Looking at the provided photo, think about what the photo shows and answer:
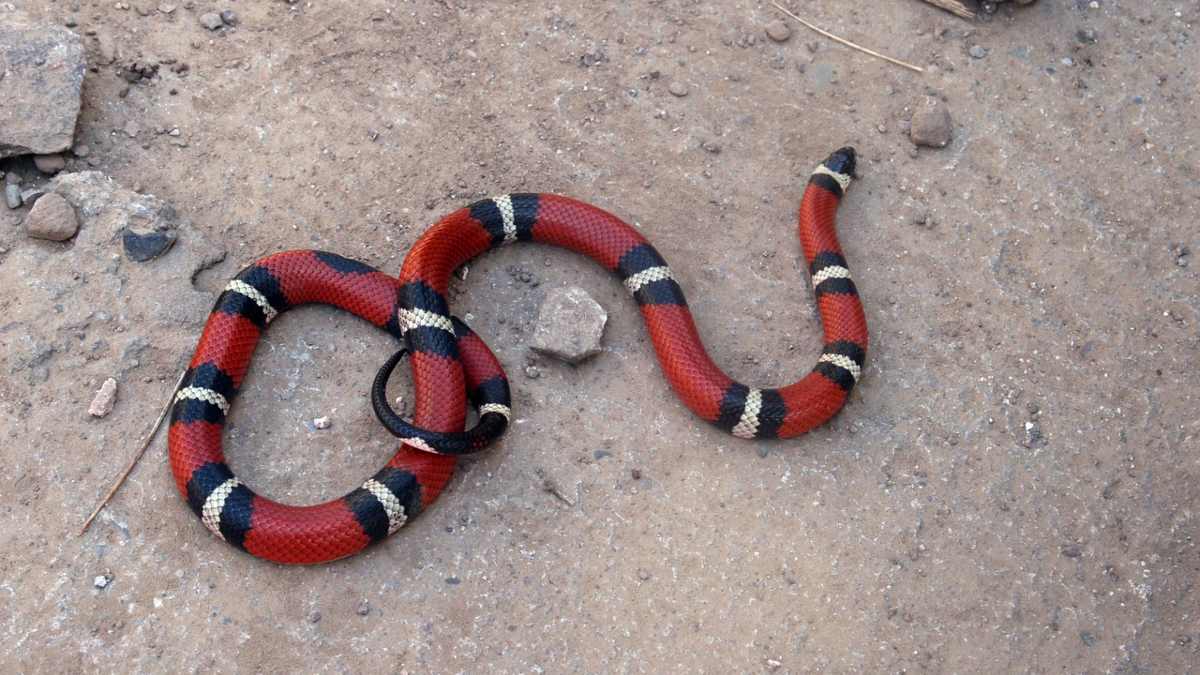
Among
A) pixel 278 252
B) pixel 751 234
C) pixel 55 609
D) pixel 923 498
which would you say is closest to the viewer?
pixel 55 609

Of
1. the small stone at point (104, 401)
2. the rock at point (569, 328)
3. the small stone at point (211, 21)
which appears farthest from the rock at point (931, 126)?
the small stone at point (104, 401)

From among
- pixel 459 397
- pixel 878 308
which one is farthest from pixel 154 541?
pixel 878 308

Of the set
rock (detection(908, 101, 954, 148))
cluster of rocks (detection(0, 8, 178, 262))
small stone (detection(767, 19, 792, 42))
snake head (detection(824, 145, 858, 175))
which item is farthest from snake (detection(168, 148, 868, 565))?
small stone (detection(767, 19, 792, 42))

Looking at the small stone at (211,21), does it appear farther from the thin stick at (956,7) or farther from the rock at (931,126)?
the thin stick at (956,7)

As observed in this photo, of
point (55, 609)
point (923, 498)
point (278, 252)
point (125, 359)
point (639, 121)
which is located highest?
point (639, 121)

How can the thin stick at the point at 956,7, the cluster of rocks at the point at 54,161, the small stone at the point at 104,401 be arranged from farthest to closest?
the thin stick at the point at 956,7
the cluster of rocks at the point at 54,161
the small stone at the point at 104,401

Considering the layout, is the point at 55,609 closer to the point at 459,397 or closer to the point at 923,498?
the point at 459,397

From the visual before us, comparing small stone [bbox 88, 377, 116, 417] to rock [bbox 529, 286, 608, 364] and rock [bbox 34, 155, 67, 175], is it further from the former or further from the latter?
rock [bbox 529, 286, 608, 364]
